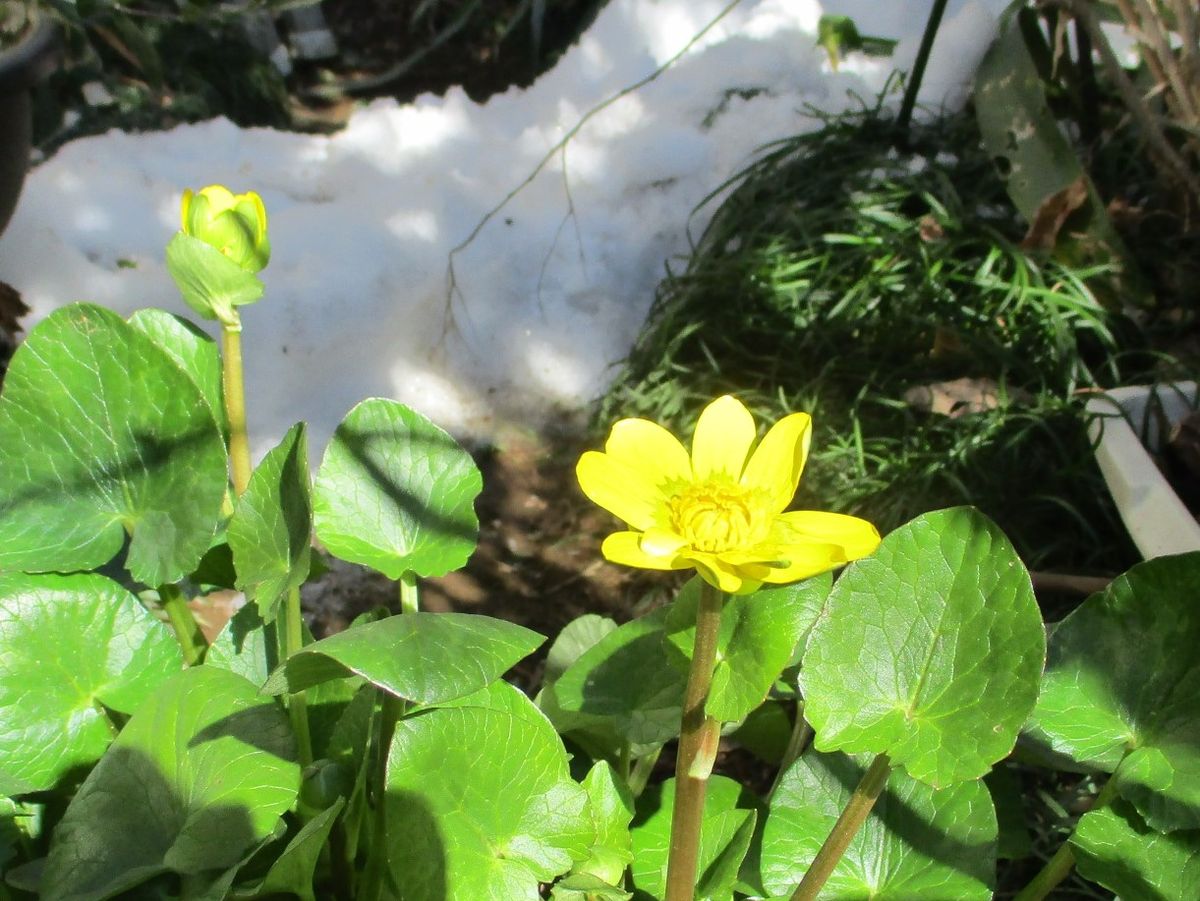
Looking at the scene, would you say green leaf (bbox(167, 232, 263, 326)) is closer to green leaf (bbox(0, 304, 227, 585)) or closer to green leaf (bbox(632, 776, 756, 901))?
green leaf (bbox(0, 304, 227, 585))

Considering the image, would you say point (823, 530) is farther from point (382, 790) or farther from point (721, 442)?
point (382, 790)

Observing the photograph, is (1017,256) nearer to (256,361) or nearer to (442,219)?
(442,219)

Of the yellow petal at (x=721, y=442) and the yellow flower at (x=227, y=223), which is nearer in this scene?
the yellow petal at (x=721, y=442)

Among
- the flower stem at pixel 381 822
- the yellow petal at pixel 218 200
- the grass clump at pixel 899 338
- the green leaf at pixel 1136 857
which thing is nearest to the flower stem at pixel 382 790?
the flower stem at pixel 381 822

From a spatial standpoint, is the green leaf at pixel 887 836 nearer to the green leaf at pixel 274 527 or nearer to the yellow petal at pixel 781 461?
the yellow petal at pixel 781 461

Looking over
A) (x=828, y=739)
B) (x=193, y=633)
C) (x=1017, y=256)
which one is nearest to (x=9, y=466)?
(x=193, y=633)
